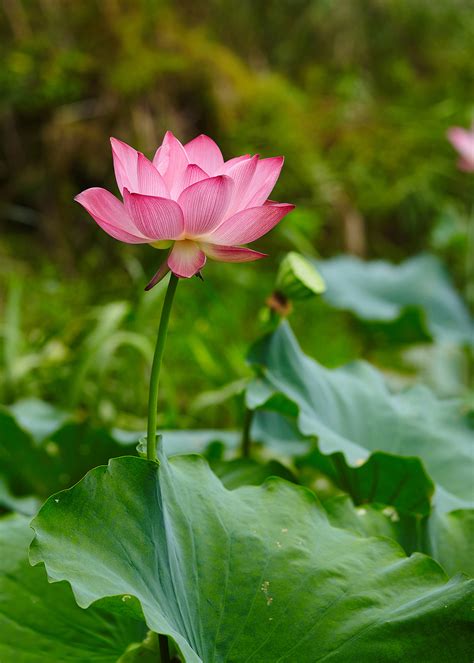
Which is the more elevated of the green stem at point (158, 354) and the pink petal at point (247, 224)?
the pink petal at point (247, 224)

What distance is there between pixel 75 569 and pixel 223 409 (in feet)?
3.25

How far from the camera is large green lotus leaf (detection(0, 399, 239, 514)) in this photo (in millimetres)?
888

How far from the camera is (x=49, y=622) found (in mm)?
630

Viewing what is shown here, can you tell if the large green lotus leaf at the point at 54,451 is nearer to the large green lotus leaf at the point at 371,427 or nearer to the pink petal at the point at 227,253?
the large green lotus leaf at the point at 371,427

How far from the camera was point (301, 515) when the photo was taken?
0.59m

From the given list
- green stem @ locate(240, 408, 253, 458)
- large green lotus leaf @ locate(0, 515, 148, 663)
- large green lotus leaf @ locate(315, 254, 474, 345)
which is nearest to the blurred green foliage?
large green lotus leaf @ locate(315, 254, 474, 345)

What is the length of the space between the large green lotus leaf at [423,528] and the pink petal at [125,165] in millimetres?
347

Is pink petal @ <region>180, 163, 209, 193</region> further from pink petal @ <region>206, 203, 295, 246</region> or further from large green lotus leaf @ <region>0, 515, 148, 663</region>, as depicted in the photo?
large green lotus leaf @ <region>0, 515, 148, 663</region>

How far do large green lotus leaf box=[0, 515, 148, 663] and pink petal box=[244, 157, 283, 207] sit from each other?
0.38 metres

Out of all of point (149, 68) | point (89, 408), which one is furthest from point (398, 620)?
point (149, 68)

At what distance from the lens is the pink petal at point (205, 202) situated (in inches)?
18.9

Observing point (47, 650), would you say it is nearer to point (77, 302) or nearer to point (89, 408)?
point (89, 408)

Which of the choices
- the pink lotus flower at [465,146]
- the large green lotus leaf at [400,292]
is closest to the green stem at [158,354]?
the large green lotus leaf at [400,292]

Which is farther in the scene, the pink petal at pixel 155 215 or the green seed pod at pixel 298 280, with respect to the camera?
the green seed pod at pixel 298 280
